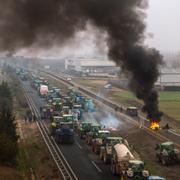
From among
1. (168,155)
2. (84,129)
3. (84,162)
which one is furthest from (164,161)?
(84,129)

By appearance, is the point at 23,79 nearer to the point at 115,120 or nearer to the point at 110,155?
the point at 115,120

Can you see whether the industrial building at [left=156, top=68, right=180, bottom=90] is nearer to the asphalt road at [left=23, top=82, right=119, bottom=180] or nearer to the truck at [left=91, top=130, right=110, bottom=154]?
the asphalt road at [left=23, top=82, right=119, bottom=180]

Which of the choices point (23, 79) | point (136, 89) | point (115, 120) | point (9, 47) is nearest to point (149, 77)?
point (136, 89)

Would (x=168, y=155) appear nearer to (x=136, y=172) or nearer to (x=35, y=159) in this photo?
(x=136, y=172)

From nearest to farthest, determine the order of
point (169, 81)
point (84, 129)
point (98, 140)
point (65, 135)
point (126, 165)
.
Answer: point (126, 165), point (98, 140), point (65, 135), point (84, 129), point (169, 81)

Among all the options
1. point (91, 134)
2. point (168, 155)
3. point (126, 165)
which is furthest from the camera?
point (91, 134)
